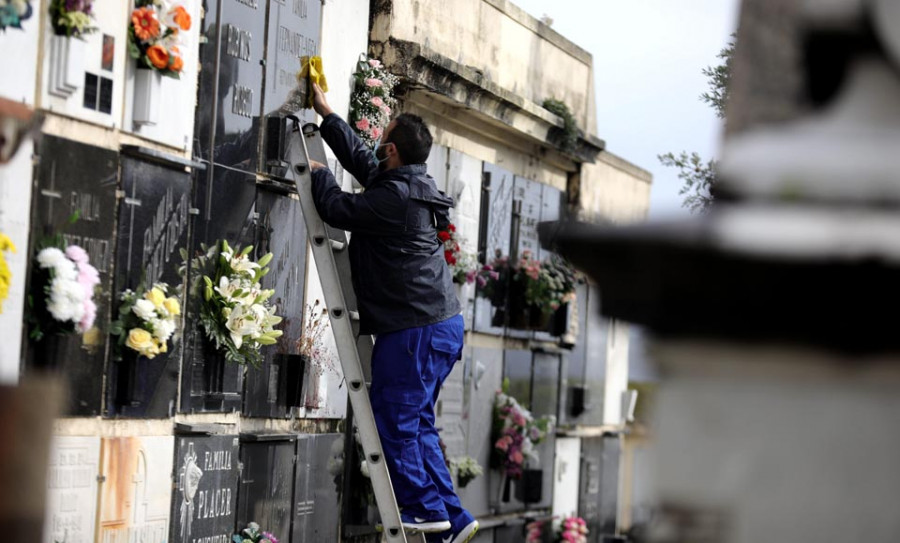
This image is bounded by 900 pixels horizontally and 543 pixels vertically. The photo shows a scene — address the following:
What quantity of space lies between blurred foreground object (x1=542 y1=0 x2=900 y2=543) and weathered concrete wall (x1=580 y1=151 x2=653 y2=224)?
36.8 feet

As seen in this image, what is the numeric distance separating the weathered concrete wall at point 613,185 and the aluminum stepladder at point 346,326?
20.8 feet

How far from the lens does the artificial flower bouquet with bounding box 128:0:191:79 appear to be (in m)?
6.09

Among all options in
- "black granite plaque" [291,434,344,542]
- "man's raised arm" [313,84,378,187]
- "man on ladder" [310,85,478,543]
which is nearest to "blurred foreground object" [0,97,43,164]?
"man on ladder" [310,85,478,543]

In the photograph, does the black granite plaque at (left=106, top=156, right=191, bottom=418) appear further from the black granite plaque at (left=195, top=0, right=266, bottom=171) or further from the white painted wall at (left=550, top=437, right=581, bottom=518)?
the white painted wall at (left=550, top=437, right=581, bottom=518)

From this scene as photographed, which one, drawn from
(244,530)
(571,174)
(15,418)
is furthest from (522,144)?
(15,418)

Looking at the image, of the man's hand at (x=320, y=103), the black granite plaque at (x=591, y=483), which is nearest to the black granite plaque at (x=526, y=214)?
the black granite plaque at (x=591, y=483)

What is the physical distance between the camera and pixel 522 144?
493 inches

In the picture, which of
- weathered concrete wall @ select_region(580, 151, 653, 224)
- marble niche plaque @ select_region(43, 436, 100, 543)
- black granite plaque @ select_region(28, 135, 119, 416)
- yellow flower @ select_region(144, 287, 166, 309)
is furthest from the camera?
weathered concrete wall @ select_region(580, 151, 653, 224)

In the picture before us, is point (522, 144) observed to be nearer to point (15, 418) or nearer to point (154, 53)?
point (154, 53)

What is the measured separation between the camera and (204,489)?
690 centimetres

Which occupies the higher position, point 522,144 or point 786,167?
point 522,144

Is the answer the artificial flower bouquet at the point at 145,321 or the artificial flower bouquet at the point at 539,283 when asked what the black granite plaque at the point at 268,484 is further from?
the artificial flower bouquet at the point at 539,283

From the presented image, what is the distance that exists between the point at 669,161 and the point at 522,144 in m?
1.93

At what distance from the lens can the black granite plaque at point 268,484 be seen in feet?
24.3
